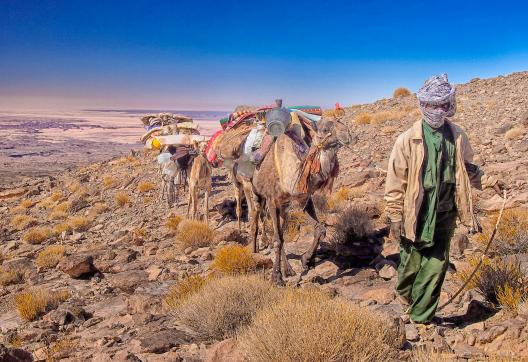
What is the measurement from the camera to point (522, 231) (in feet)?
19.2

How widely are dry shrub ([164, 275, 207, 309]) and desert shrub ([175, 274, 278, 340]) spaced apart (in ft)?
0.99

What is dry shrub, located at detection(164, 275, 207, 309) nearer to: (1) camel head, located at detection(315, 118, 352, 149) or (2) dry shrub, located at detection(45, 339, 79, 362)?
(2) dry shrub, located at detection(45, 339, 79, 362)

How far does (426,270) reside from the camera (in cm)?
374

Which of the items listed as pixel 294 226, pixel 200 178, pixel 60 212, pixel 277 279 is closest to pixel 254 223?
pixel 294 226

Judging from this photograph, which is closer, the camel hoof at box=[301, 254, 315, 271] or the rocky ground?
the rocky ground

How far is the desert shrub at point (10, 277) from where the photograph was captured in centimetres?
834

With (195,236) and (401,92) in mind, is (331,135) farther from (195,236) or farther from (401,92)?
(401,92)

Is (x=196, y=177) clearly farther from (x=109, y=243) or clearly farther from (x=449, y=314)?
(x=449, y=314)

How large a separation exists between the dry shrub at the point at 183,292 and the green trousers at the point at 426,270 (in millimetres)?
2473

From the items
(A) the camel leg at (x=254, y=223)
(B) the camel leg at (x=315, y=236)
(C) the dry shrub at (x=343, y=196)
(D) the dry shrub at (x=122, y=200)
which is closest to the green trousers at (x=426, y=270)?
(B) the camel leg at (x=315, y=236)

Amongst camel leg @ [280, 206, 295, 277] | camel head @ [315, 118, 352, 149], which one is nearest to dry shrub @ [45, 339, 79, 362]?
camel leg @ [280, 206, 295, 277]

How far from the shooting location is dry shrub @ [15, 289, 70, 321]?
6.00 m

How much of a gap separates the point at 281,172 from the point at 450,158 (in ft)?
8.72

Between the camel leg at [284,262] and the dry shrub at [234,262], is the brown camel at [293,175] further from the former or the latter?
the dry shrub at [234,262]
